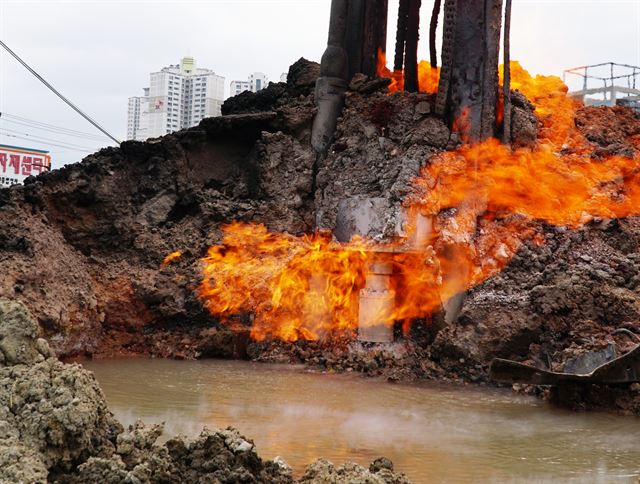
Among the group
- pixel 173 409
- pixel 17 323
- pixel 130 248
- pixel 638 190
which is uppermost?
pixel 638 190

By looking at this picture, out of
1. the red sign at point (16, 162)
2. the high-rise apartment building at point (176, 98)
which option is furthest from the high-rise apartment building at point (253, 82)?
A: the red sign at point (16, 162)

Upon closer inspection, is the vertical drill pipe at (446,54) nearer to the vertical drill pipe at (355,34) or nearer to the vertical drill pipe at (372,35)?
the vertical drill pipe at (372,35)

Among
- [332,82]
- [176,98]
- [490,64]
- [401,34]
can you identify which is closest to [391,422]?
A: [490,64]

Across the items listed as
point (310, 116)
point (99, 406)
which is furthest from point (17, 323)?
point (310, 116)

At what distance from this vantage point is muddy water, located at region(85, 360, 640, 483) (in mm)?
5977

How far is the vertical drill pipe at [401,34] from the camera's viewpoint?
45.1ft

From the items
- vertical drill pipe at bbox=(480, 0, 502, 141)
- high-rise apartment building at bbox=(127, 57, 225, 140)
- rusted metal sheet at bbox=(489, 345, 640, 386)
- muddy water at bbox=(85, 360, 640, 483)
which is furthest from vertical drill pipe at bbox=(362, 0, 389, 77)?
high-rise apartment building at bbox=(127, 57, 225, 140)

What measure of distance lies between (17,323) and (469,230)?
23.6ft

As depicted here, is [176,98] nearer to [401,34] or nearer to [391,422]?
[401,34]

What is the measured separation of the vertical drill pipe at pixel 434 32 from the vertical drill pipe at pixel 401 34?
0.60 meters

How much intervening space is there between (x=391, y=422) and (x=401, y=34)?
8.32m

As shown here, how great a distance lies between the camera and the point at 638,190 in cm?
1179

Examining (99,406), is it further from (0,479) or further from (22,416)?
(0,479)

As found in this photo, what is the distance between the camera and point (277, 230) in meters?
12.5
